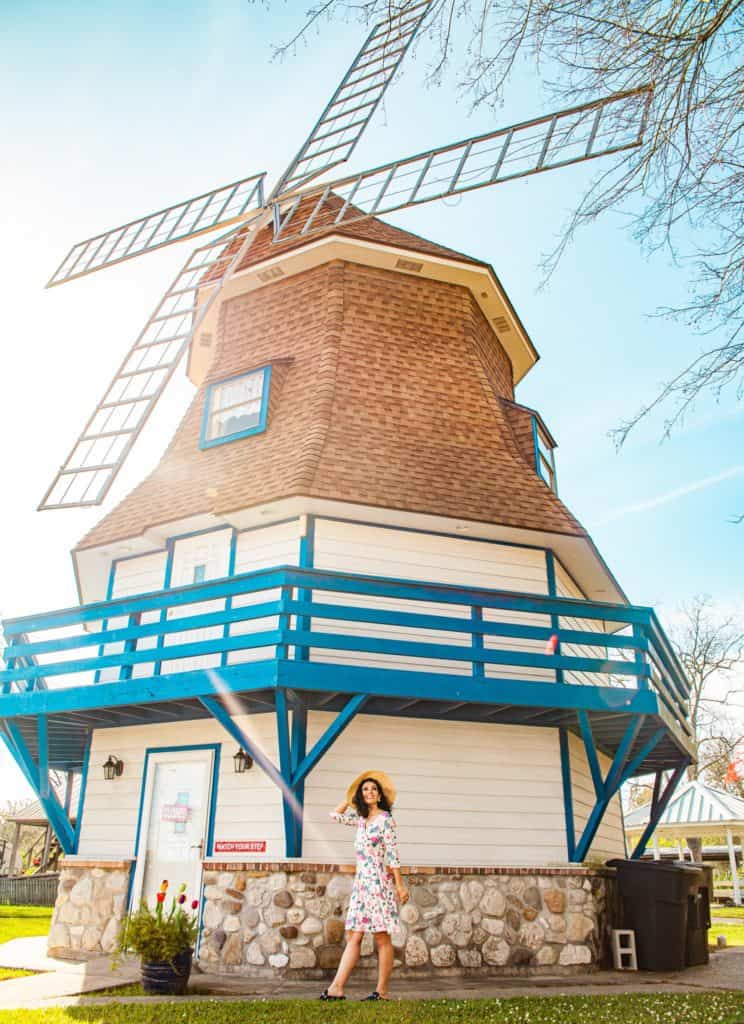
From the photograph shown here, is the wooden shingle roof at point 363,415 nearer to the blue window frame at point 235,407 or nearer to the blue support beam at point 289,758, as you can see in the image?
the blue window frame at point 235,407

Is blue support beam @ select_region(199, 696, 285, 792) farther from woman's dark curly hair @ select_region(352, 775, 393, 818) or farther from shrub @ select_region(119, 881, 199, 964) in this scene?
shrub @ select_region(119, 881, 199, 964)

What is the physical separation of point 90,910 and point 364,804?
421 cm

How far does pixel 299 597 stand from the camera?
30.2ft

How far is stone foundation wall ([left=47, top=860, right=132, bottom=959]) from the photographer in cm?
919

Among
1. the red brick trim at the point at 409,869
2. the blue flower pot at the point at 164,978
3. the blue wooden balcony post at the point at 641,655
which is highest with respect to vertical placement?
the blue wooden balcony post at the point at 641,655

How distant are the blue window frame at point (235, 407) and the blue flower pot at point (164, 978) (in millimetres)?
6663

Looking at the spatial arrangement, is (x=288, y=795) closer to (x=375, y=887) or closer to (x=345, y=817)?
(x=345, y=817)

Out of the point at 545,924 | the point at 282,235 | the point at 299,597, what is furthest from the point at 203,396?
the point at 545,924

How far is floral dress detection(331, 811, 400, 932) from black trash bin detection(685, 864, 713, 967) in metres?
4.56

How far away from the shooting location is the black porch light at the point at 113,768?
10219 mm

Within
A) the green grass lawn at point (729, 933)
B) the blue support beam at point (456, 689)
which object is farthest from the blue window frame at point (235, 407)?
the green grass lawn at point (729, 933)

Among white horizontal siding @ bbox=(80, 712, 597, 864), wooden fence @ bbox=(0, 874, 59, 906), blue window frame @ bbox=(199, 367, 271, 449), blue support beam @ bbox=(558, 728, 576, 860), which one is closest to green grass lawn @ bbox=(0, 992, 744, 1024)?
white horizontal siding @ bbox=(80, 712, 597, 864)

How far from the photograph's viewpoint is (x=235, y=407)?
12.1m

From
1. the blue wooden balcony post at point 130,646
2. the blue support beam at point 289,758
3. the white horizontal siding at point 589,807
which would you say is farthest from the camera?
the white horizontal siding at point 589,807
